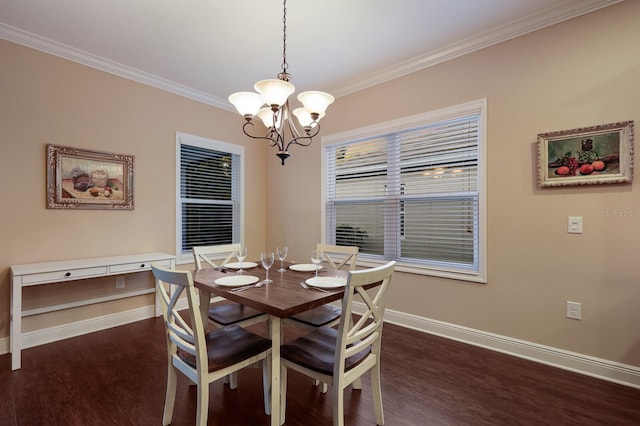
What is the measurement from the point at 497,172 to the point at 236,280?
233cm

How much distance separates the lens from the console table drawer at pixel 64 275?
232cm

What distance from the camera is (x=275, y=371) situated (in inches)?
58.6

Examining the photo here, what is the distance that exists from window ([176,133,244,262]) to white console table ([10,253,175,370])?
2.29 ft

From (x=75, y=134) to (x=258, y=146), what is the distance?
220cm

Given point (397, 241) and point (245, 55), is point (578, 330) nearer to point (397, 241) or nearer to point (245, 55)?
point (397, 241)

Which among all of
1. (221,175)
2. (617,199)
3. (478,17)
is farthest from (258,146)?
(617,199)

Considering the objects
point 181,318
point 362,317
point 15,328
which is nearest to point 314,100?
point 362,317

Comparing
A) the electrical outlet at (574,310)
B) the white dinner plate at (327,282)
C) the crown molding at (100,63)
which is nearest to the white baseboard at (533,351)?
the electrical outlet at (574,310)

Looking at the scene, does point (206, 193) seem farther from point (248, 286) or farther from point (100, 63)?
point (248, 286)

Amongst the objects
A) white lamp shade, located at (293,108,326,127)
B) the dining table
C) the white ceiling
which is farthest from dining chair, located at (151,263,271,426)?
the white ceiling

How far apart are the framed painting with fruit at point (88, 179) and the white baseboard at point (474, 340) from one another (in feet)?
3.86

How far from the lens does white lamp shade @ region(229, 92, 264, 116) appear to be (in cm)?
198

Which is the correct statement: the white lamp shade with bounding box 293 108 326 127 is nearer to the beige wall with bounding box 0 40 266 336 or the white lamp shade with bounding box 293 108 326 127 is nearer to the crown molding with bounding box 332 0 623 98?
the crown molding with bounding box 332 0 623 98

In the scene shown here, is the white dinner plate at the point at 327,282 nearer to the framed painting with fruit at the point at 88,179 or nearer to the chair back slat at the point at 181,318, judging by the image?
the chair back slat at the point at 181,318
